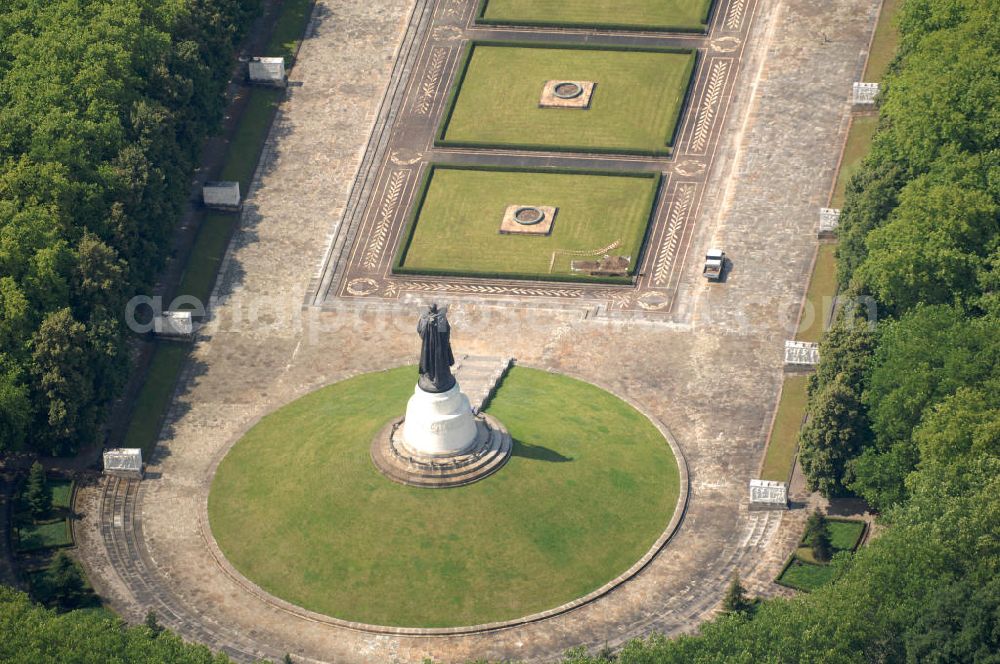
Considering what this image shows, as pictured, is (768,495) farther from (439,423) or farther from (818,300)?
(439,423)

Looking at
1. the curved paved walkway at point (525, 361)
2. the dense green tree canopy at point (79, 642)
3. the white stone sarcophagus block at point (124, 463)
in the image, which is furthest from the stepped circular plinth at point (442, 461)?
the dense green tree canopy at point (79, 642)

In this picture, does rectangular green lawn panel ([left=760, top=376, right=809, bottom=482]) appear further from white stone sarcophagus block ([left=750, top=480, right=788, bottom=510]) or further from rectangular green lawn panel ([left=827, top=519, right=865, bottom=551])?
rectangular green lawn panel ([left=827, top=519, right=865, bottom=551])

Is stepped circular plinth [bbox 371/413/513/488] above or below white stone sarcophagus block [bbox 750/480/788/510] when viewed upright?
below

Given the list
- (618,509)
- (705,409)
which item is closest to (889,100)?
(705,409)

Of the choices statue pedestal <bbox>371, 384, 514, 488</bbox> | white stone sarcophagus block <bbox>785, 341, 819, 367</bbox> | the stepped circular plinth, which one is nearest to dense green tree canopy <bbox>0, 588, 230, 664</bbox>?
the stepped circular plinth

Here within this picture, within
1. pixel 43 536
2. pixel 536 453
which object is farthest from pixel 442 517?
pixel 43 536

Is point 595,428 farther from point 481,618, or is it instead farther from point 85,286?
point 85,286
